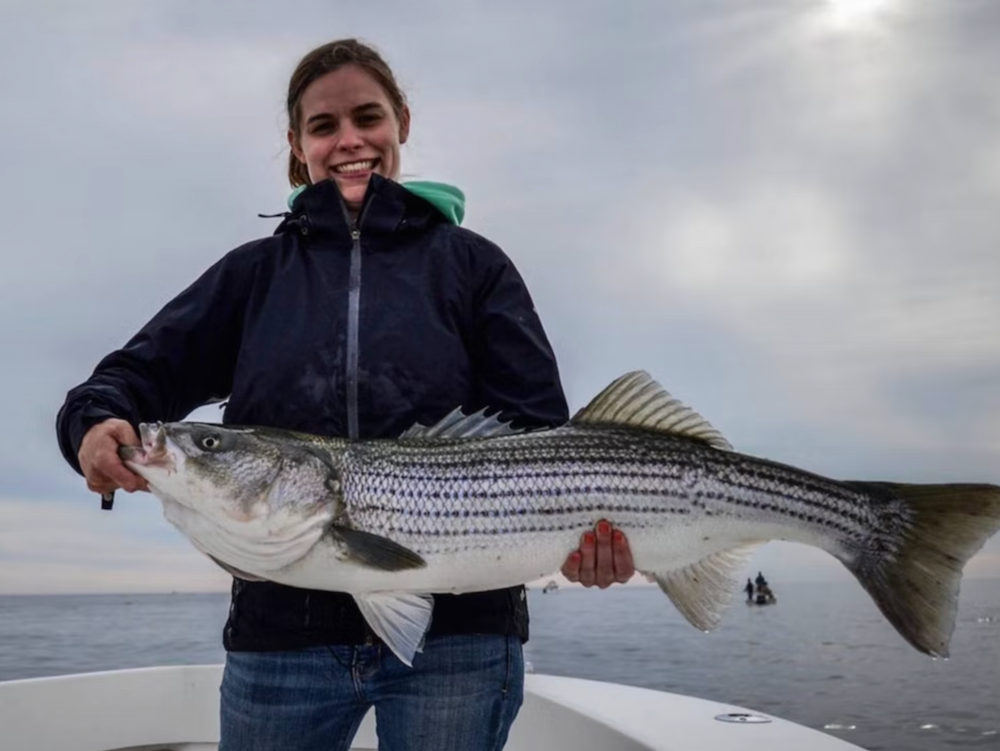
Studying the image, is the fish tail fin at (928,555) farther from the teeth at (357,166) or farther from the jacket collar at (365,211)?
the teeth at (357,166)

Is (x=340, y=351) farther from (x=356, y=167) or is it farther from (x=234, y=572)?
(x=356, y=167)

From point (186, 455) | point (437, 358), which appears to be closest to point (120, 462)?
point (186, 455)

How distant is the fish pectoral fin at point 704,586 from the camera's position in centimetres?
375

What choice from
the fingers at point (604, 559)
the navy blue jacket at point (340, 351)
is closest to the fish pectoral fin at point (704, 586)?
the fingers at point (604, 559)

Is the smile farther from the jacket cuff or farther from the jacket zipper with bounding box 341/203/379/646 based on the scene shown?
the jacket cuff

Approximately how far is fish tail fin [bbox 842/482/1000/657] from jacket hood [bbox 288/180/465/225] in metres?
2.28

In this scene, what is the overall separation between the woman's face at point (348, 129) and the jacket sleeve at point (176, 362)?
0.67 meters

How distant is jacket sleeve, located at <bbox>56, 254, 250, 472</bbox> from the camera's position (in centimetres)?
362

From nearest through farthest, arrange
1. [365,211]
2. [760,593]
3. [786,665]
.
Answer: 1. [365,211]
2. [786,665]
3. [760,593]

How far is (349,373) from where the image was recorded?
367 centimetres

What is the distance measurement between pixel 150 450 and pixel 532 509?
4.77 ft

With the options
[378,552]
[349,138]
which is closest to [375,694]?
[378,552]

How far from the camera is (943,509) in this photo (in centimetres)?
361

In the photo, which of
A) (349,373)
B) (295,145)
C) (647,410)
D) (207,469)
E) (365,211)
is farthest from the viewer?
(295,145)
